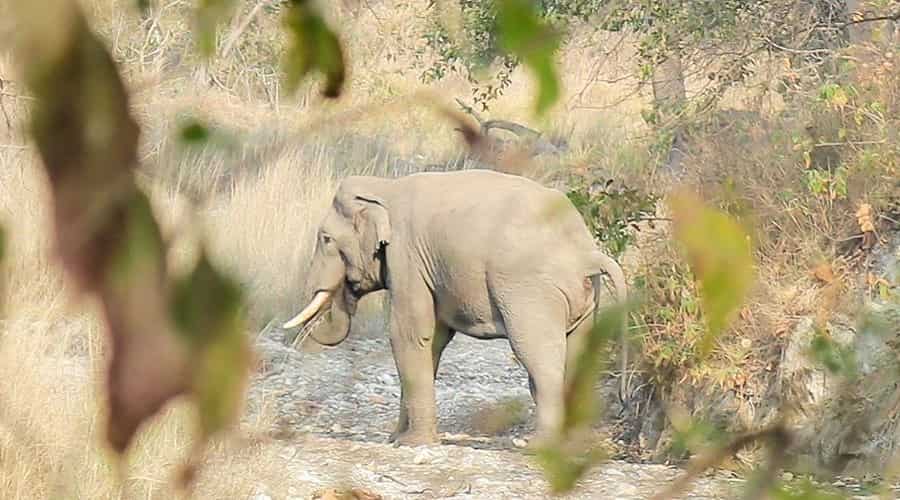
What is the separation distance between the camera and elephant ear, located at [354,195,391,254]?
22.9 feet

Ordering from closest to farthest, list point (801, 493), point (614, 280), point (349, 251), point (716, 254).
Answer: point (716, 254), point (801, 493), point (614, 280), point (349, 251)

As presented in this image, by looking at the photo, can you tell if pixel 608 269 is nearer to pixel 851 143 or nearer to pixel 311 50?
pixel 851 143

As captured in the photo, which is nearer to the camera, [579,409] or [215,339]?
[215,339]

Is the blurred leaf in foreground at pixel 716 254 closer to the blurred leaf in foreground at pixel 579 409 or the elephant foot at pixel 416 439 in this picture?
the blurred leaf in foreground at pixel 579 409

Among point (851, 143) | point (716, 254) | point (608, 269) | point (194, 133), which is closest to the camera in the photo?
point (716, 254)

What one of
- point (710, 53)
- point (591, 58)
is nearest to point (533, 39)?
point (710, 53)

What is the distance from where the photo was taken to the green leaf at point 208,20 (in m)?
0.75

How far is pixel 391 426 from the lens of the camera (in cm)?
753

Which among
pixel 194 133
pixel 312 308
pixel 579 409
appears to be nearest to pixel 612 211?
pixel 312 308

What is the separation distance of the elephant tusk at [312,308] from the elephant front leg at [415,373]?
1.26 ft

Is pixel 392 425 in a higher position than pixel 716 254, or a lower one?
lower

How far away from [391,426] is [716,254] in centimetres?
685

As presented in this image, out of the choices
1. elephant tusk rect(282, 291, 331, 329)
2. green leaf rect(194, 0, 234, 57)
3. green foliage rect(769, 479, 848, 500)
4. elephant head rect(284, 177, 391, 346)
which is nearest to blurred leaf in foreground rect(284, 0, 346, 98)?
green leaf rect(194, 0, 234, 57)

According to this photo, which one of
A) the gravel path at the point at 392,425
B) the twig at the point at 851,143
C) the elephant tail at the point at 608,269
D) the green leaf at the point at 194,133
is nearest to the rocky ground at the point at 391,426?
the gravel path at the point at 392,425
